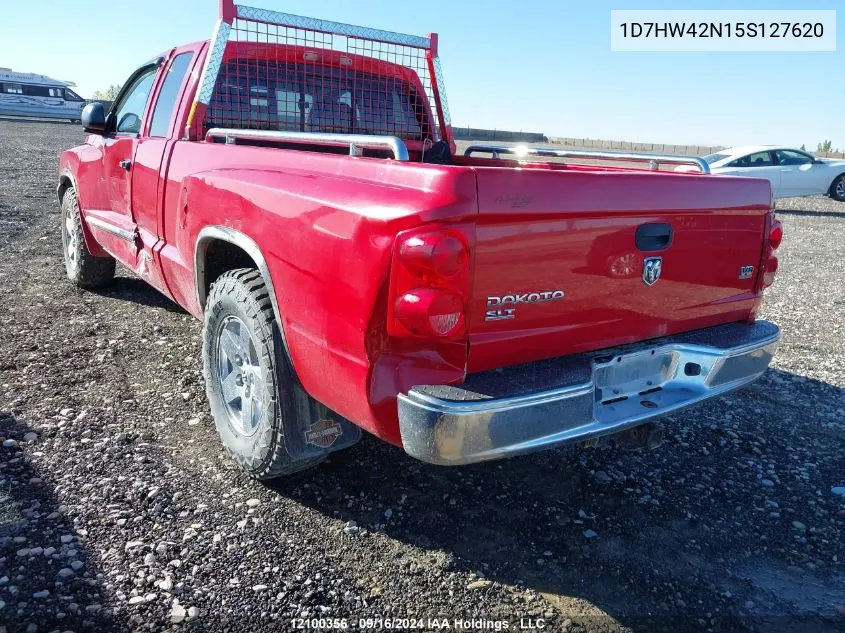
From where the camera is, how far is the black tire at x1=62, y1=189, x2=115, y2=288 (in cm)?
554

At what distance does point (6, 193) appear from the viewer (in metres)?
11.2

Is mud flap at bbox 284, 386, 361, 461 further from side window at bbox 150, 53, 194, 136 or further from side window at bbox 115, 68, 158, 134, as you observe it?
side window at bbox 115, 68, 158, 134

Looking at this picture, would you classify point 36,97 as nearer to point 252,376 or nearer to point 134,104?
point 134,104

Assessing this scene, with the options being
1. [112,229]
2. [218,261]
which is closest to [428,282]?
[218,261]

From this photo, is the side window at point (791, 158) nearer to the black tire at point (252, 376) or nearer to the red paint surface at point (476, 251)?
the red paint surface at point (476, 251)

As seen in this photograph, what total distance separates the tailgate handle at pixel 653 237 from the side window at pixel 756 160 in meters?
12.4

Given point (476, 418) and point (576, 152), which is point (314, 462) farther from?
point (576, 152)

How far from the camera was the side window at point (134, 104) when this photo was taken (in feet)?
15.2

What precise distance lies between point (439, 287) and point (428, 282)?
0.12ft

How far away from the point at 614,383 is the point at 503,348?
57cm

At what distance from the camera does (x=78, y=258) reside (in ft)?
18.5

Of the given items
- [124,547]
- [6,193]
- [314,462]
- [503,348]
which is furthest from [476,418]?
[6,193]

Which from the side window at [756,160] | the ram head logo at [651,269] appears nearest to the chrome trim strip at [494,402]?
the ram head logo at [651,269]

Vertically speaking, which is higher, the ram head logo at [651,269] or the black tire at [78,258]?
the ram head logo at [651,269]
